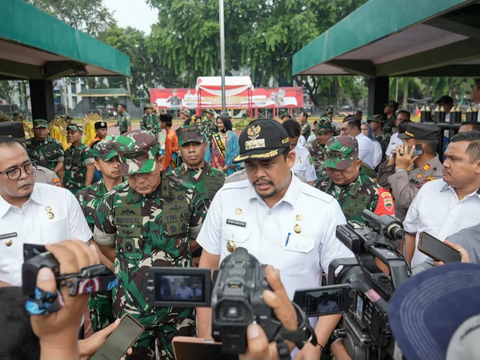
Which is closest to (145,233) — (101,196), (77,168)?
(101,196)

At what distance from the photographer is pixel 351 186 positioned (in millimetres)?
3494

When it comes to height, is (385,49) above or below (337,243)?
above

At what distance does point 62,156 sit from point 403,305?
669 cm

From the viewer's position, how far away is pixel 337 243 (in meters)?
2.15

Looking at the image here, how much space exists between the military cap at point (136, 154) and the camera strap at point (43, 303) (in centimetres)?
152

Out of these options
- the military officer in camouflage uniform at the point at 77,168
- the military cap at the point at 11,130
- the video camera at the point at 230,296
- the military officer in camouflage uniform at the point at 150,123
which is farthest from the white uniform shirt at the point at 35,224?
the military officer in camouflage uniform at the point at 150,123

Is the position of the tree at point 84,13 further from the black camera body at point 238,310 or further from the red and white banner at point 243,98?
the black camera body at point 238,310

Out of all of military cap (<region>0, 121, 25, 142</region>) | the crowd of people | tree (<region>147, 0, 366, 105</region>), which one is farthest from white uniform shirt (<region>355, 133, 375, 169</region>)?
tree (<region>147, 0, 366, 105</region>)

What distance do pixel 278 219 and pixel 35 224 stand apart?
1.49 metres

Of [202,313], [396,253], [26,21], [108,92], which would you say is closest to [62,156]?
[26,21]

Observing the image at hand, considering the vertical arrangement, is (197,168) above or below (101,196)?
above

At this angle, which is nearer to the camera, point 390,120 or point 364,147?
point 364,147

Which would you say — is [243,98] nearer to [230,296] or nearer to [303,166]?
[303,166]

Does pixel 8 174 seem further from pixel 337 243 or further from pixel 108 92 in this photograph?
pixel 108 92
